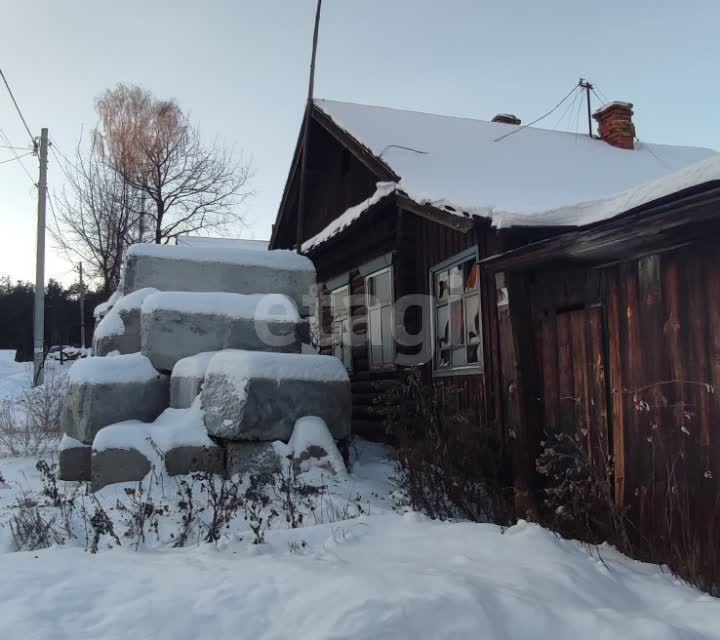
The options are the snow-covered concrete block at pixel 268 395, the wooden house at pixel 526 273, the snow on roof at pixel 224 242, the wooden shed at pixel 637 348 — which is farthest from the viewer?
the snow on roof at pixel 224 242

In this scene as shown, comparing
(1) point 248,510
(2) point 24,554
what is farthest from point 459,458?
(2) point 24,554

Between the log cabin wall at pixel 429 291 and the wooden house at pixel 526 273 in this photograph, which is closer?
the wooden house at pixel 526 273

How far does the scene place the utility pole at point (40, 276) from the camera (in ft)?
51.1

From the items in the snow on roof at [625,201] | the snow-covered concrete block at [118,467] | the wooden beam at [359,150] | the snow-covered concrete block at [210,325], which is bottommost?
the snow-covered concrete block at [118,467]

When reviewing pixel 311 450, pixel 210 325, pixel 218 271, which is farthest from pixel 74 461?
pixel 218 271

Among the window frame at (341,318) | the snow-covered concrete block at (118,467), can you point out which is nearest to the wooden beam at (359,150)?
the window frame at (341,318)

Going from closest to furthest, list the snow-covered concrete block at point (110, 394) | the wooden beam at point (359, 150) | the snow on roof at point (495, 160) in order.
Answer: the snow on roof at point (495, 160), the snow-covered concrete block at point (110, 394), the wooden beam at point (359, 150)

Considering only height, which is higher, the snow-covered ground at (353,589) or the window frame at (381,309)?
the window frame at (381,309)

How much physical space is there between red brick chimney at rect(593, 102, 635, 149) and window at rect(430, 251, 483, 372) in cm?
571

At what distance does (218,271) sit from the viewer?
9664mm

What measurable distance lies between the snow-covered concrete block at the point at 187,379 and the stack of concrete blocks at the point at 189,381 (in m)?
0.02

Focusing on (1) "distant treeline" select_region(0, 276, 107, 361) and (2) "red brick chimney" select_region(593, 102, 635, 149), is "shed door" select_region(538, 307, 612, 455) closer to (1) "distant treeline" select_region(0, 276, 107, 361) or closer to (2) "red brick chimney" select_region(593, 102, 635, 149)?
(2) "red brick chimney" select_region(593, 102, 635, 149)

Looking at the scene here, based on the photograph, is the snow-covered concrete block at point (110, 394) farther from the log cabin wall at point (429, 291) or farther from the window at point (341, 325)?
the window at point (341, 325)

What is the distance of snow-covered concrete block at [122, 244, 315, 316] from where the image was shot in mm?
9359
